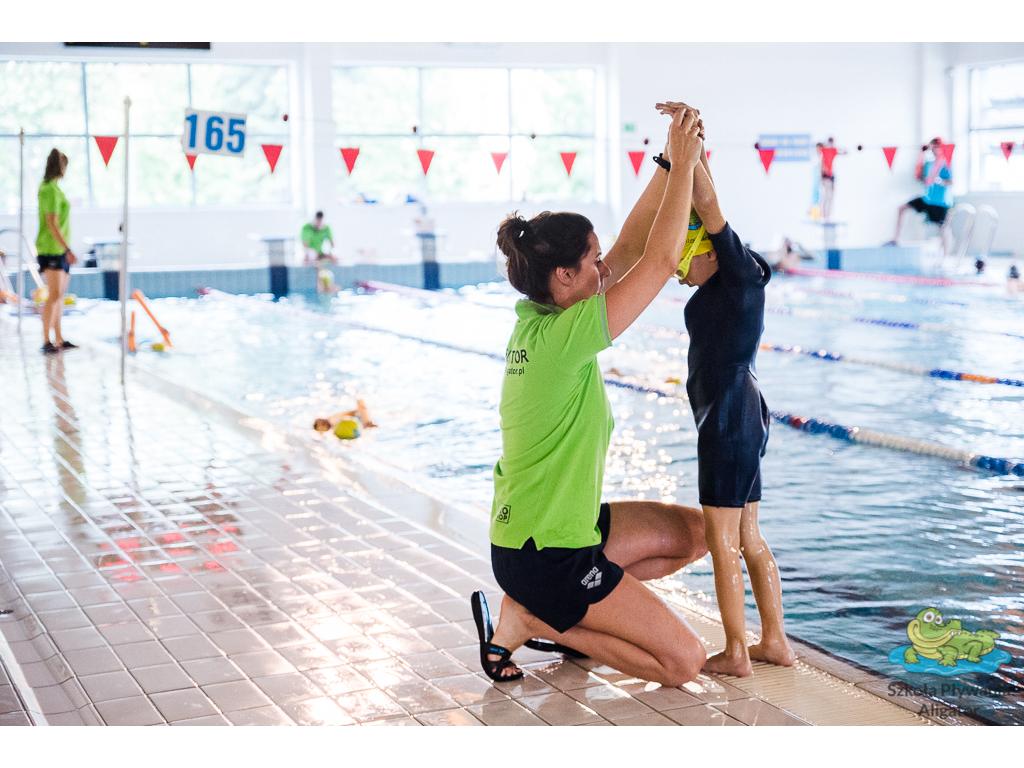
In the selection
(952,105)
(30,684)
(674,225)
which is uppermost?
(952,105)

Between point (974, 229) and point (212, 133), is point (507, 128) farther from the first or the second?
point (212, 133)

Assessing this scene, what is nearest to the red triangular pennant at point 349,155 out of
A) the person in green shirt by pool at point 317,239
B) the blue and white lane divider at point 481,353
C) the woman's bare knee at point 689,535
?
the blue and white lane divider at point 481,353

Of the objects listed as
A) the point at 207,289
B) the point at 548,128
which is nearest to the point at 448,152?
the point at 548,128

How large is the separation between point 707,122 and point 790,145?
1.71 metres

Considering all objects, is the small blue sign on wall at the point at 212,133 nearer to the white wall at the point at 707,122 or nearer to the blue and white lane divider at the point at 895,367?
the blue and white lane divider at the point at 895,367

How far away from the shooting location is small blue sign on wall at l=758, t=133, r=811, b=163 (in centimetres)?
2062

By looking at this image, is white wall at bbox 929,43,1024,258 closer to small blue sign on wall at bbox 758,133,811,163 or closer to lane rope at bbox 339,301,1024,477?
small blue sign on wall at bbox 758,133,811,163

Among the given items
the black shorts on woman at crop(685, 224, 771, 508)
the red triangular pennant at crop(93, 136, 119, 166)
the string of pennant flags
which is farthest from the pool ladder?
the black shorts on woman at crop(685, 224, 771, 508)

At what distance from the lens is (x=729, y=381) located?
2.89 metres

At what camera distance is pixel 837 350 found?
31.9 feet

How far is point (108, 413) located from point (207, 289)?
910 centimetres

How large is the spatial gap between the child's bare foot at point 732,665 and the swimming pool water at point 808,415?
1.59 ft

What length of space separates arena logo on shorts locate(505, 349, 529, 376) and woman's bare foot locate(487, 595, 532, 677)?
1.84ft
